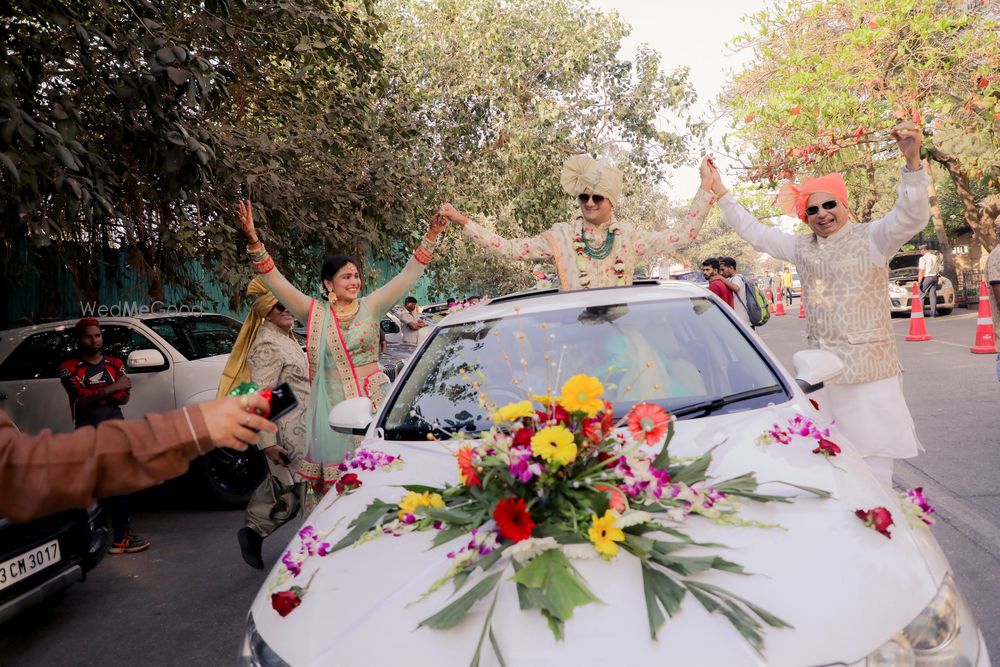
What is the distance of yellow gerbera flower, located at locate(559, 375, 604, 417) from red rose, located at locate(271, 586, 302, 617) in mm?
939

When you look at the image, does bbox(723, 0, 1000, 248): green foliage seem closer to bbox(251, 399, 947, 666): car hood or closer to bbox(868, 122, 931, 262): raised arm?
bbox(868, 122, 931, 262): raised arm

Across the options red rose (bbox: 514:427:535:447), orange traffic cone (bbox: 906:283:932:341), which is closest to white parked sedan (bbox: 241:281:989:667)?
red rose (bbox: 514:427:535:447)

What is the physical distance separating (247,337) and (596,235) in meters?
2.28

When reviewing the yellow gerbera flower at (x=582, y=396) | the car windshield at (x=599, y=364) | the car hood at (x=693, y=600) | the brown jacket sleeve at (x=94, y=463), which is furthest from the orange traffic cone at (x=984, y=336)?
the brown jacket sleeve at (x=94, y=463)

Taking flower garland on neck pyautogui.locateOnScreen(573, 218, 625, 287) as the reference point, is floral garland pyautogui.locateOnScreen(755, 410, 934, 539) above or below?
below

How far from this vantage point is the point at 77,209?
4.95 metres

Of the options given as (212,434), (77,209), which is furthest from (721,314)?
(77,209)

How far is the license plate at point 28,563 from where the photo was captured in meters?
3.92

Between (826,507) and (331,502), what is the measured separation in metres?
1.75

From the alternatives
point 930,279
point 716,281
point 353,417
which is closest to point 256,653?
point 353,417

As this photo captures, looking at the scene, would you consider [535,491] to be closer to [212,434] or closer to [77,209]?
[212,434]

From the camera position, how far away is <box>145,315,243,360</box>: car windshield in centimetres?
718

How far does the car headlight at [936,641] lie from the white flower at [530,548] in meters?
0.79

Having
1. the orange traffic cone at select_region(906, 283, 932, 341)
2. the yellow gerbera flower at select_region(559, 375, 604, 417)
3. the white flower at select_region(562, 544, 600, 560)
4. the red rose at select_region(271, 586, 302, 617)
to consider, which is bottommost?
the orange traffic cone at select_region(906, 283, 932, 341)
